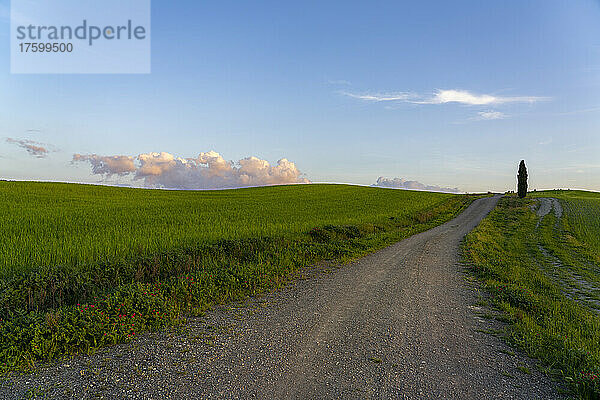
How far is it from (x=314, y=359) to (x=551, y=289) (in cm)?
1003

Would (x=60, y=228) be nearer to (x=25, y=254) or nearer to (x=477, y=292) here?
(x=25, y=254)

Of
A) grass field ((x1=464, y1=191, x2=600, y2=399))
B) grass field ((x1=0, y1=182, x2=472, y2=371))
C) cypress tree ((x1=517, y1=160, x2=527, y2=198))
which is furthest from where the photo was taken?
cypress tree ((x1=517, y1=160, x2=527, y2=198))

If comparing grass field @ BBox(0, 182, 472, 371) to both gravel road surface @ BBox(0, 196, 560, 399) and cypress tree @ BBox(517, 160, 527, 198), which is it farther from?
cypress tree @ BBox(517, 160, 527, 198)

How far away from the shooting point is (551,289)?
37.5 ft

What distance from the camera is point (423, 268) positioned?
13.0m

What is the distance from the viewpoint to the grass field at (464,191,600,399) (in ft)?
19.3

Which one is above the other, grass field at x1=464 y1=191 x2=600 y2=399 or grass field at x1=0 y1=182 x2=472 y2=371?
grass field at x1=0 y1=182 x2=472 y2=371

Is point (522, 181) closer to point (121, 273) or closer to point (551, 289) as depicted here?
point (551, 289)

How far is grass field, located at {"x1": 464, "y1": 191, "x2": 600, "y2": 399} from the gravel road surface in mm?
531

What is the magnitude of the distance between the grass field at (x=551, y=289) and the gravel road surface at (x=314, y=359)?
531 mm

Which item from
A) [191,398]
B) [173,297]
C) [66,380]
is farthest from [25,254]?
[191,398]

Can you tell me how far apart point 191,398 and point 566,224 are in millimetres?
32726

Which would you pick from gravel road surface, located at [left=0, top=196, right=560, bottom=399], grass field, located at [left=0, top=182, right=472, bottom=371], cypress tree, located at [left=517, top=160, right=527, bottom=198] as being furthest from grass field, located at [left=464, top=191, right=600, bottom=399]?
cypress tree, located at [left=517, top=160, right=527, bottom=198]

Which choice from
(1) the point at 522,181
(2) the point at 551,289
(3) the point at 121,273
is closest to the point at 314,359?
(3) the point at 121,273
